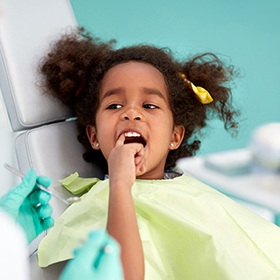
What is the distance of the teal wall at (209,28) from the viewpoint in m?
2.37

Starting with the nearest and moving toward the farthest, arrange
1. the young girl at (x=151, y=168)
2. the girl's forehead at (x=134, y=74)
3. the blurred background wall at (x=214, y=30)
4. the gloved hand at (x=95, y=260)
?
the gloved hand at (x=95, y=260), the young girl at (x=151, y=168), the girl's forehead at (x=134, y=74), the blurred background wall at (x=214, y=30)

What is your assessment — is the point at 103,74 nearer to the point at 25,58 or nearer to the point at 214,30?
the point at 25,58

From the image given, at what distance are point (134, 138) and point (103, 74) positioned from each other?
284 millimetres

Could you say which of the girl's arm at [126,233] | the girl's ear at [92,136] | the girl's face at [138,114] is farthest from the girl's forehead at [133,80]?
the girl's arm at [126,233]

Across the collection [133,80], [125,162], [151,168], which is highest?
[133,80]

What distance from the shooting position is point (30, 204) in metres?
1.34

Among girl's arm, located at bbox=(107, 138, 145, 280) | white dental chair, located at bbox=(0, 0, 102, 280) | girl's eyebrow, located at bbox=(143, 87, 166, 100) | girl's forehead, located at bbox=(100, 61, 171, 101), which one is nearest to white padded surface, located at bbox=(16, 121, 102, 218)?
white dental chair, located at bbox=(0, 0, 102, 280)

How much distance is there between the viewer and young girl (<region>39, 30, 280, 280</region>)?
124 cm

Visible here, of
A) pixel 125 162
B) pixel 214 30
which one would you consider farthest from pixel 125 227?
pixel 214 30

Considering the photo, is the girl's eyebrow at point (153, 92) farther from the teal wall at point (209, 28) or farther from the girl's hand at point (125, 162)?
the teal wall at point (209, 28)

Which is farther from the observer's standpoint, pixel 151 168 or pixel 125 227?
pixel 151 168

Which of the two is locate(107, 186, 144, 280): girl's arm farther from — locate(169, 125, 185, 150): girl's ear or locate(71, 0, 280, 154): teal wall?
locate(71, 0, 280, 154): teal wall

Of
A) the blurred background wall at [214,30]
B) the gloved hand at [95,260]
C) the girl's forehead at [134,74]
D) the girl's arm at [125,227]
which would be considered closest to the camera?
the gloved hand at [95,260]

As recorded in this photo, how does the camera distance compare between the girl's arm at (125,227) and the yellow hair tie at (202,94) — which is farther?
the yellow hair tie at (202,94)
